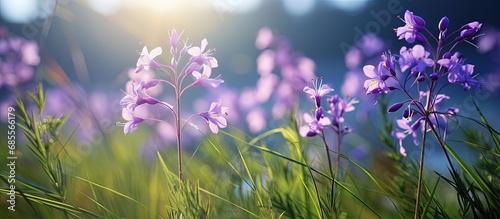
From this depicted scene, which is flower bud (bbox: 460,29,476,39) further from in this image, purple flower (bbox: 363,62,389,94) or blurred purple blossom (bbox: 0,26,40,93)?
blurred purple blossom (bbox: 0,26,40,93)

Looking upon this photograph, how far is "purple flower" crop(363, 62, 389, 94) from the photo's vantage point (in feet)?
4.15

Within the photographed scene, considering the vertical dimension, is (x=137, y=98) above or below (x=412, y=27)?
below

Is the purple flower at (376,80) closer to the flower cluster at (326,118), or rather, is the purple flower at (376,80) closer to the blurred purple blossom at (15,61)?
the flower cluster at (326,118)

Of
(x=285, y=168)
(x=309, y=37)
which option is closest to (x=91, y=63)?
(x=309, y=37)

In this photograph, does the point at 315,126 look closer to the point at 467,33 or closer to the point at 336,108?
the point at 336,108

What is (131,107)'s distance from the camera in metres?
1.38

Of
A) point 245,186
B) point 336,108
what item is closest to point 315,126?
point 336,108

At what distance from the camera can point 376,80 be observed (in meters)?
1.30

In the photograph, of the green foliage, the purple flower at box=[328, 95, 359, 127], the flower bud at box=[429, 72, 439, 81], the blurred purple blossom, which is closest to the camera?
the flower bud at box=[429, 72, 439, 81]

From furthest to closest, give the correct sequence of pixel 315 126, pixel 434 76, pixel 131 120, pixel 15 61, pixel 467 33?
pixel 15 61, pixel 315 126, pixel 131 120, pixel 467 33, pixel 434 76

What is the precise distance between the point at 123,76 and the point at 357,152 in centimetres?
152

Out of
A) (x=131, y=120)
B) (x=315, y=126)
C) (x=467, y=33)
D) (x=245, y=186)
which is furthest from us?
(x=245, y=186)

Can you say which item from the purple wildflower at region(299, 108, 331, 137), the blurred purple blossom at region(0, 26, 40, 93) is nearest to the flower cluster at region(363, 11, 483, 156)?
the purple wildflower at region(299, 108, 331, 137)

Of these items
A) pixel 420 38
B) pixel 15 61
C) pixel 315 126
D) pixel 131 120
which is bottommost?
pixel 131 120
